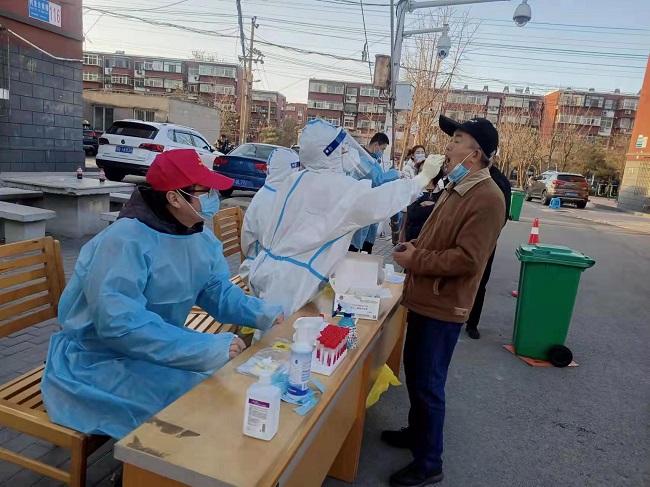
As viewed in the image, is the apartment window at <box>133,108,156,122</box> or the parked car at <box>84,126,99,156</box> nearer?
the parked car at <box>84,126,99,156</box>

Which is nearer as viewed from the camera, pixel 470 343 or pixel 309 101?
pixel 470 343

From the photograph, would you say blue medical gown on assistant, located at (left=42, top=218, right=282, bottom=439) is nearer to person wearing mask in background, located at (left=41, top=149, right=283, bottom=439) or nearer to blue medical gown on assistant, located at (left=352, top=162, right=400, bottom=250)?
person wearing mask in background, located at (left=41, top=149, right=283, bottom=439)

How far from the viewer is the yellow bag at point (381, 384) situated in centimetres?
301

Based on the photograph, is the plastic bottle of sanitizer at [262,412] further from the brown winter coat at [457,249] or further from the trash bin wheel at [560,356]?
the trash bin wheel at [560,356]

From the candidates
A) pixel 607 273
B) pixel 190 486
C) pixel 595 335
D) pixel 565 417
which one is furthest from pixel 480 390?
pixel 607 273

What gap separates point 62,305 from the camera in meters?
1.89

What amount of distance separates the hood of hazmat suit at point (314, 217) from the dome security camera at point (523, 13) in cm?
925

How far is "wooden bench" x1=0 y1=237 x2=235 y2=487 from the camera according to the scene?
182cm

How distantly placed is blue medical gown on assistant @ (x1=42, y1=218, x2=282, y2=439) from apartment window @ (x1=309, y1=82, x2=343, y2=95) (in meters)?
68.5

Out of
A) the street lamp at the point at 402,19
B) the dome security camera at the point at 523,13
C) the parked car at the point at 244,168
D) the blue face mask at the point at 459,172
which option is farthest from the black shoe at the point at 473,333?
the dome security camera at the point at 523,13

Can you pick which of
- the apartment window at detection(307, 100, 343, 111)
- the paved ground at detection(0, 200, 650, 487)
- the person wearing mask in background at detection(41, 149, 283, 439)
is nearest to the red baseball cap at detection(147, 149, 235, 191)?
the person wearing mask in background at detection(41, 149, 283, 439)

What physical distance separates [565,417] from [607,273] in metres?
6.10

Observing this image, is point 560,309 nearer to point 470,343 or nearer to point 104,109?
point 470,343

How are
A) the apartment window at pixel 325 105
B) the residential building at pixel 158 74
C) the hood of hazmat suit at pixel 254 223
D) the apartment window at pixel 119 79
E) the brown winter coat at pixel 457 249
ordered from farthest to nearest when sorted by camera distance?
the apartment window at pixel 325 105, the apartment window at pixel 119 79, the residential building at pixel 158 74, the hood of hazmat suit at pixel 254 223, the brown winter coat at pixel 457 249
